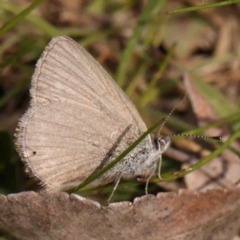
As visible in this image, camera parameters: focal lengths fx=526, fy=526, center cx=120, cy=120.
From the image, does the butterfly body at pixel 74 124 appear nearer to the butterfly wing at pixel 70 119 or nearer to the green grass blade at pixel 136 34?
the butterfly wing at pixel 70 119

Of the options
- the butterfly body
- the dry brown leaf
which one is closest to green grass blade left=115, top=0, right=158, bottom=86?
the butterfly body

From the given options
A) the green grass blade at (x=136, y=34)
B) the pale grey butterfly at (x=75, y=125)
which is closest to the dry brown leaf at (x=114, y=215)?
the pale grey butterfly at (x=75, y=125)

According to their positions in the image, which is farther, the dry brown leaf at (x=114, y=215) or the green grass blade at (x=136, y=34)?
the green grass blade at (x=136, y=34)

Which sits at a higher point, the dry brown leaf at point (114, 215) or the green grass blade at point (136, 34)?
the green grass blade at point (136, 34)

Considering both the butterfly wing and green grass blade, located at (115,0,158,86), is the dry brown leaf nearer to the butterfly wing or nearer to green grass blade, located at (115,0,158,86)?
the butterfly wing

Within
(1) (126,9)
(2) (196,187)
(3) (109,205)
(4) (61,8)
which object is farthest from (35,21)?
(3) (109,205)

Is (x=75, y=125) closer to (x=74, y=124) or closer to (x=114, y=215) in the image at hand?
(x=74, y=124)

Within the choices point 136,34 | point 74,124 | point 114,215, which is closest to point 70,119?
point 74,124
